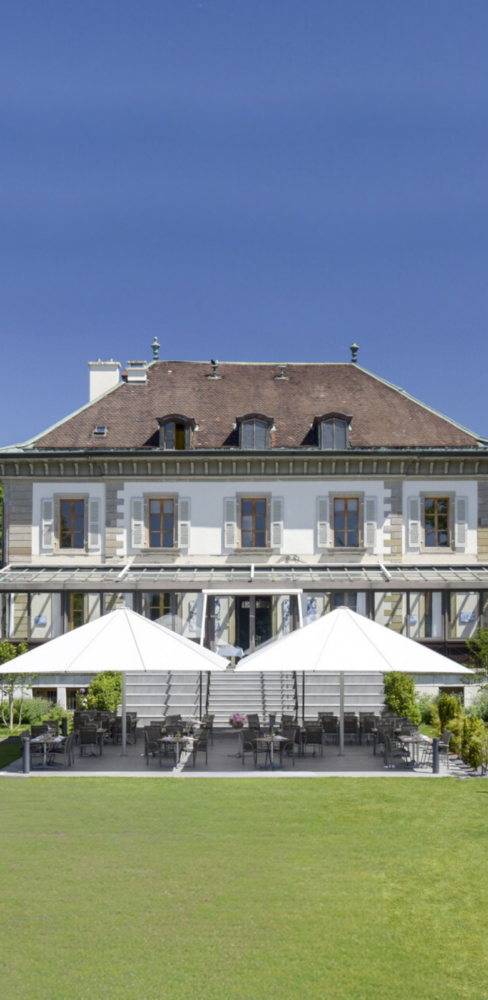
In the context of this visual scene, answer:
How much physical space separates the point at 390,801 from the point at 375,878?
13.6 feet

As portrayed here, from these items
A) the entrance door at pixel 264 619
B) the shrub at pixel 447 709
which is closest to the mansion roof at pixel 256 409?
the entrance door at pixel 264 619

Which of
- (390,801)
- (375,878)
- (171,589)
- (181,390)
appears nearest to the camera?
(375,878)

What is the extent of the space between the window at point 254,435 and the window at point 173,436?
2.24 m

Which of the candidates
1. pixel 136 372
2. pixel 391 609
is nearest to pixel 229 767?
pixel 391 609

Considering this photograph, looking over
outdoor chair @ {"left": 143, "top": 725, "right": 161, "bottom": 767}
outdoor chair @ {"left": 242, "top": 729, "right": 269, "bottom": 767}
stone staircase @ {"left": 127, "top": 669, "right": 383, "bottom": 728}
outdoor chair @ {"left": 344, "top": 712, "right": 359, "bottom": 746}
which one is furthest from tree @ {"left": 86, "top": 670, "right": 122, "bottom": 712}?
outdoor chair @ {"left": 344, "top": 712, "right": 359, "bottom": 746}

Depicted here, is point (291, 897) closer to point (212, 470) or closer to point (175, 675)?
point (175, 675)

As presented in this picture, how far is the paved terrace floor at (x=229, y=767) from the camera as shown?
16.7 m

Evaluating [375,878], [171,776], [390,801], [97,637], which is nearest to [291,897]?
[375,878]

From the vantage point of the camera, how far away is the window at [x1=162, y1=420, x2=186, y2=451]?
3200 cm

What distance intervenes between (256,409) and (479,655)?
520 inches

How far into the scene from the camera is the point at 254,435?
1253 inches

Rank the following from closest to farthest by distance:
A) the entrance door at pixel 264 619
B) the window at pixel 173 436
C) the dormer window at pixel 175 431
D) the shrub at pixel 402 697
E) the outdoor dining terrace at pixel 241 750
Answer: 1. the outdoor dining terrace at pixel 241 750
2. the shrub at pixel 402 697
3. the entrance door at pixel 264 619
4. the dormer window at pixel 175 431
5. the window at pixel 173 436

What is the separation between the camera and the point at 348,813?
13.4 meters

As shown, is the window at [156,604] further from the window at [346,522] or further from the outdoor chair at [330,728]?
the outdoor chair at [330,728]
